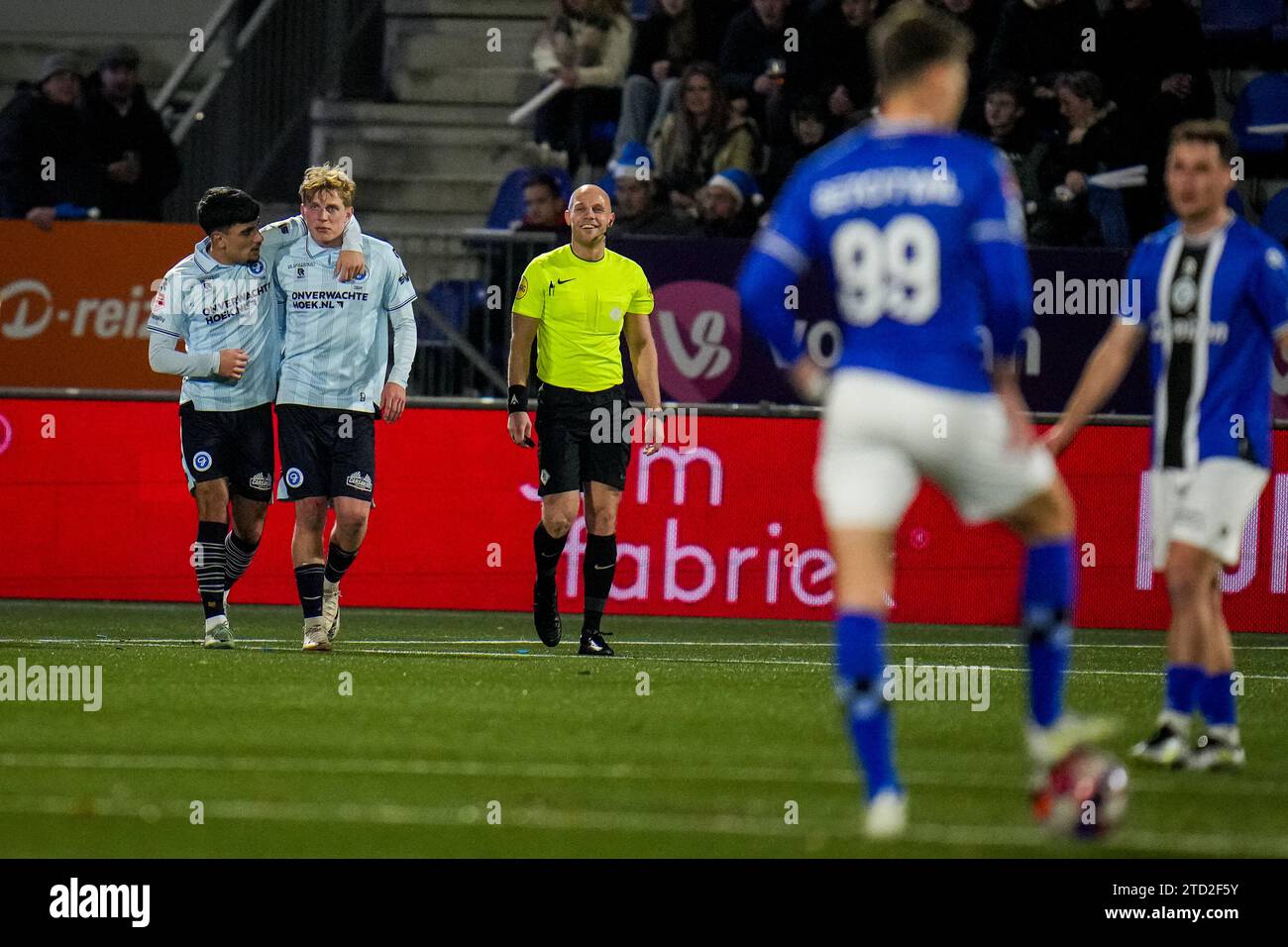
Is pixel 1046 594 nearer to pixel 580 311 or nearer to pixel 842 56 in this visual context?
pixel 580 311

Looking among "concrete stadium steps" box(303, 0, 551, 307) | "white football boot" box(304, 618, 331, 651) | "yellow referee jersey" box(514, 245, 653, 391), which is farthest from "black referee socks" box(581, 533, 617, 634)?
"concrete stadium steps" box(303, 0, 551, 307)

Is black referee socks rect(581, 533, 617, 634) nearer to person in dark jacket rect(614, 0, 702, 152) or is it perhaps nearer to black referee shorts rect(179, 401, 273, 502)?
black referee shorts rect(179, 401, 273, 502)

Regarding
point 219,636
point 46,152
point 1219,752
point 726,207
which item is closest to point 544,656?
point 219,636

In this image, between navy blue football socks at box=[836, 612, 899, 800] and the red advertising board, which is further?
the red advertising board

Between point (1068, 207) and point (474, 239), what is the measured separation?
4.24 metres

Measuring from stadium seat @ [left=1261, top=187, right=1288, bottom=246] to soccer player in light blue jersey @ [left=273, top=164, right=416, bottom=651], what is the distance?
26.7 feet

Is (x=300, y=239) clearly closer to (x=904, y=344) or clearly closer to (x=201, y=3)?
(x=904, y=344)

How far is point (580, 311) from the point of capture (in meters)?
11.8

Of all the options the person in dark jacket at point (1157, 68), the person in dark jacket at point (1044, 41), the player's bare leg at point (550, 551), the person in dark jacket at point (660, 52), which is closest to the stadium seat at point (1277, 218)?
the person in dark jacket at point (1157, 68)

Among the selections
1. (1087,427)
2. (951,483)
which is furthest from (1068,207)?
(951,483)

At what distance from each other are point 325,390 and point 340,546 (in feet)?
2.71

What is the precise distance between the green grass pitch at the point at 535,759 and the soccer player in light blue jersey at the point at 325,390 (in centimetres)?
58

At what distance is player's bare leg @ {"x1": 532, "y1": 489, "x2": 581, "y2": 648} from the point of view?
1191 cm

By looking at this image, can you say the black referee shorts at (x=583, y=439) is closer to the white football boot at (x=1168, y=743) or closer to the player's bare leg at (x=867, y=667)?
the white football boot at (x=1168, y=743)
